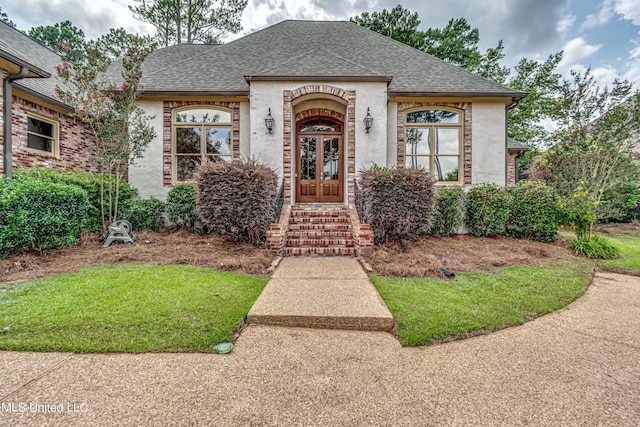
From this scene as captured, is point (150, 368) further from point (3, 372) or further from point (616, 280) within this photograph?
point (616, 280)

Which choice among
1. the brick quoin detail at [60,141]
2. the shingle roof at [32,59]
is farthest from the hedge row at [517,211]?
the brick quoin detail at [60,141]

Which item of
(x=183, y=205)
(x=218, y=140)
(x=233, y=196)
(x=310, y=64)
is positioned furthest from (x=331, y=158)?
(x=183, y=205)

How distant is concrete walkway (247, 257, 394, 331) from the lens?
2.87 metres

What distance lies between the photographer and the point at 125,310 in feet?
9.57

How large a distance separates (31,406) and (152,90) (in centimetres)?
849

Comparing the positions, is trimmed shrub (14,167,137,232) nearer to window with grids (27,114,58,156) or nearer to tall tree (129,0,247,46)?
window with grids (27,114,58,156)

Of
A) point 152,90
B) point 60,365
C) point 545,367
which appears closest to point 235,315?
point 60,365

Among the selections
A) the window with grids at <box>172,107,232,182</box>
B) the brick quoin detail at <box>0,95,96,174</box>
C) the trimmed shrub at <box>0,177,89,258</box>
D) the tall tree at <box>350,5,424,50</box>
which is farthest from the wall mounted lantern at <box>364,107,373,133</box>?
the tall tree at <box>350,5,424,50</box>

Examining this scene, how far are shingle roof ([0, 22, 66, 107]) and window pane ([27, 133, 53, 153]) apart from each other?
110 centimetres

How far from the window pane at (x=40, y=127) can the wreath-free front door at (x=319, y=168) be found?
7182 millimetres

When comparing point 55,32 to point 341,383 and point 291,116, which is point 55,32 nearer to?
point 291,116

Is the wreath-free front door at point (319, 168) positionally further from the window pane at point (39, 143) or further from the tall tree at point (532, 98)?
the tall tree at point (532, 98)

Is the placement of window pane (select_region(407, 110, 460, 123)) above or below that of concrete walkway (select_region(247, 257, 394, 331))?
above

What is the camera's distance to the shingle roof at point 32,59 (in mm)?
5961
